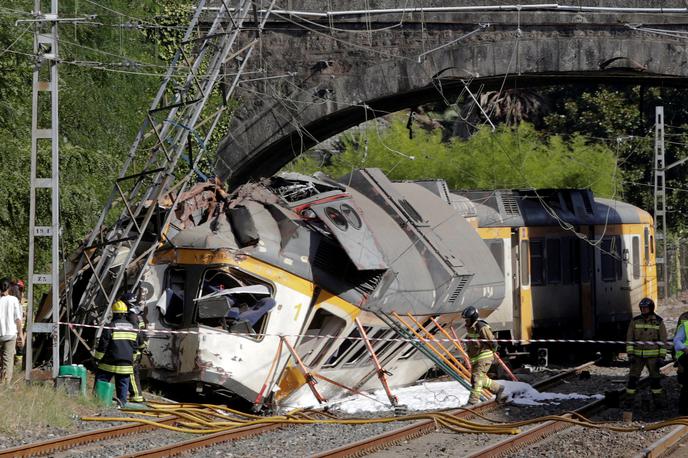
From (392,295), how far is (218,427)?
3.81 metres

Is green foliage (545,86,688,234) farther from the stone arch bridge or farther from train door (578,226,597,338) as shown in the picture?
train door (578,226,597,338)

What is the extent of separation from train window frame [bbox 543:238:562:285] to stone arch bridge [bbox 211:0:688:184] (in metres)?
4.57

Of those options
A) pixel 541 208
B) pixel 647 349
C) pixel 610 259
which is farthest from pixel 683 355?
pixel 610 259

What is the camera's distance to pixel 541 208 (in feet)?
81.8

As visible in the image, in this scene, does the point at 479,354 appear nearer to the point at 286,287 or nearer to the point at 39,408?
the point at 286,287

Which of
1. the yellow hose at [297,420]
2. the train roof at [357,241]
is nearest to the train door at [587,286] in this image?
the train roof at [357,241]

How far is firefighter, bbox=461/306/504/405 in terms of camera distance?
Result: 1708 centimetres

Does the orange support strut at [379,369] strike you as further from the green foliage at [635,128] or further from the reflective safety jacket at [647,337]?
the green foliage at [635,128]

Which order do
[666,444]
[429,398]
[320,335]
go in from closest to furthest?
[666,444]
[320,335]
[429,398]

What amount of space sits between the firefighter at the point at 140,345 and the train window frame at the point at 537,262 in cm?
1023

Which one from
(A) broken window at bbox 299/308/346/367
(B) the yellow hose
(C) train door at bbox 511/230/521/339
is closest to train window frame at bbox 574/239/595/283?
(C) train door at bbox 511/230/521/339

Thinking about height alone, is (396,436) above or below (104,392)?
below

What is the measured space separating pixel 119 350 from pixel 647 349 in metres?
7.35

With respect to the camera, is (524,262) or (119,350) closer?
(119,350)
